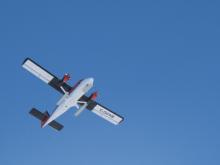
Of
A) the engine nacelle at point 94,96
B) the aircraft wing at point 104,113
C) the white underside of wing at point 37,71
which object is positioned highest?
the aircraft wing at point 104,113

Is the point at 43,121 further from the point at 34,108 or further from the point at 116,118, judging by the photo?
the point at 116,118

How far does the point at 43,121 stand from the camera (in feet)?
248

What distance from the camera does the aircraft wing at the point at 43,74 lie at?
2766 inches

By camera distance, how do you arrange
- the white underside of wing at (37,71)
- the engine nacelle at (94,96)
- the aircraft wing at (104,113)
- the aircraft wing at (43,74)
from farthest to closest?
the aircraft wing at (104,113) → the engine nacelle at (94,96) → the white underside of wing at (37,71) → the aircraft wing at (43,74)

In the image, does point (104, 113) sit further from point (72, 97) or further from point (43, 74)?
point (43, 74)

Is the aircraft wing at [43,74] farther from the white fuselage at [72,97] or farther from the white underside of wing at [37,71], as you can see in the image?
the white fuselage at [72,97]

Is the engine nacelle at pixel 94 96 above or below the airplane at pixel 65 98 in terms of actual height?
above

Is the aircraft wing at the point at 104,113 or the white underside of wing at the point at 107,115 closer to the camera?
the aircraft wing at the point at 104,113

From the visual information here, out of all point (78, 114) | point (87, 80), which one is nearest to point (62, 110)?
point (78, 114)

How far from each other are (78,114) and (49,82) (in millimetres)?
6799

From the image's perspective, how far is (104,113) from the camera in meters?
76.9

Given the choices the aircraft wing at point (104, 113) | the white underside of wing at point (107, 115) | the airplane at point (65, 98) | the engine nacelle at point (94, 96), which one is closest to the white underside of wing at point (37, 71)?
the airplane at point (65, 98)

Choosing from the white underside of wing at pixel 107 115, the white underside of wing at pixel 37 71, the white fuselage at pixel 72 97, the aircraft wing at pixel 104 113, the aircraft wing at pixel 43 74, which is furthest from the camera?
the white underside of wing at pixel 107 115

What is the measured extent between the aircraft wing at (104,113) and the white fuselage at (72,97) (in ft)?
18.3
